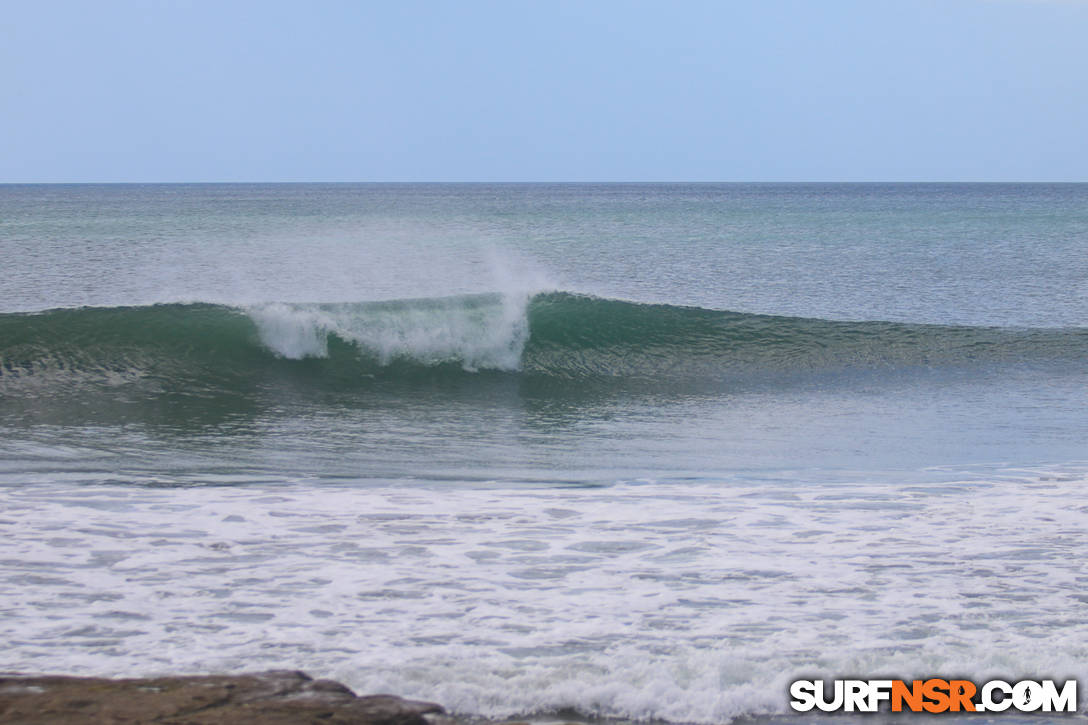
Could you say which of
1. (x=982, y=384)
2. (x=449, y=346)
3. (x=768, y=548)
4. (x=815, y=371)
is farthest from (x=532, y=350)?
(x=768, y=548)

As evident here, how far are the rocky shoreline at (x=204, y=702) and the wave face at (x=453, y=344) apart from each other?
758 centimetres

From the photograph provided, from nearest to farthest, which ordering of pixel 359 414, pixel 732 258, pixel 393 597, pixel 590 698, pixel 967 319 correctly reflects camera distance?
pixel 590 698 → pixel 393 597 → pixel 359 414 → pixel 967 319 → pixel 732 258

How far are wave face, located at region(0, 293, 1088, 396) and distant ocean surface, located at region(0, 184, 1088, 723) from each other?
58 millimetres

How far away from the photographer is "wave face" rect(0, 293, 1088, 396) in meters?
11.4

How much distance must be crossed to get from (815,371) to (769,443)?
4560 millimetres

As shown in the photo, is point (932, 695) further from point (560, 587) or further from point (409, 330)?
point (409, 330)

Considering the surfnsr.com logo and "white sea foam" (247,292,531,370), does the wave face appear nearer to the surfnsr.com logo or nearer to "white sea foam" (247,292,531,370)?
"white sea foam" (247,292,531,370)

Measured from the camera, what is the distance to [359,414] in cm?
922

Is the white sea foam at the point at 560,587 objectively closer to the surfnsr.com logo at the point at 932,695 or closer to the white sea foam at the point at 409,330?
the surfnsr.com logo at the point at 932,695

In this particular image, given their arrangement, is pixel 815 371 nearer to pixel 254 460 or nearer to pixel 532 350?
pixel 532 350

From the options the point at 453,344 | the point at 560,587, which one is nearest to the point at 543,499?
the point at 560,587

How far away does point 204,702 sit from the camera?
2.93 meters

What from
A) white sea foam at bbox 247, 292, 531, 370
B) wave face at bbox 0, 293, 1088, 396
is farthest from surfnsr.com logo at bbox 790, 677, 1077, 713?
white sea foam at bbox 247, 292, 531, 370

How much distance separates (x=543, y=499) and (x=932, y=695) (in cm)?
281
